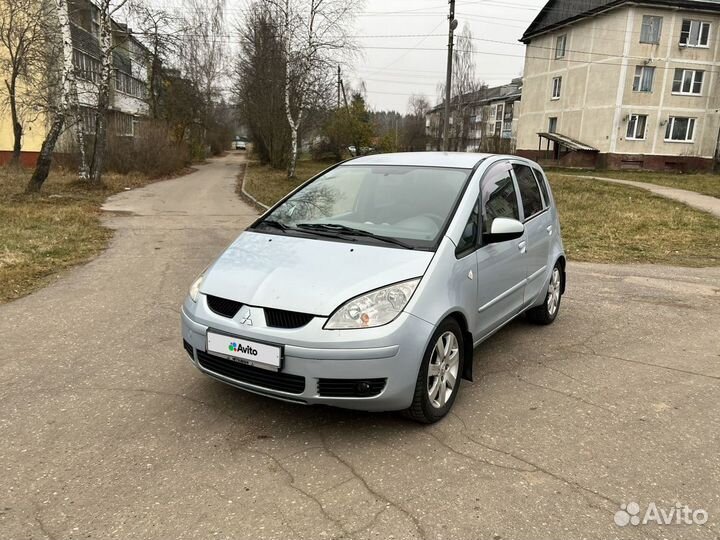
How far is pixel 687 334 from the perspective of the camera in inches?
213

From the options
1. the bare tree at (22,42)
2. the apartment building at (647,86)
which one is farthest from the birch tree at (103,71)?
the apartment building at (647,86)

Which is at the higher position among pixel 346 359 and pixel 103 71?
pixel 103 71

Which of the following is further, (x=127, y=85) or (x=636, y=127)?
(x=127, y=85)

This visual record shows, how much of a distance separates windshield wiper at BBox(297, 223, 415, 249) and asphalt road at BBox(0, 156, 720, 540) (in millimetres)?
1127

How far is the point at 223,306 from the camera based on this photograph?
3.34 m

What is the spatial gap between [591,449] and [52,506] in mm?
2849

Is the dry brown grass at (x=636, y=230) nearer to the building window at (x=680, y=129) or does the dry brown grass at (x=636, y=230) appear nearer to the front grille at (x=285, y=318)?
the front grille at (x=285, y=318)

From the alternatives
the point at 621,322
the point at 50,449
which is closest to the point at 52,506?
the point at 50,449

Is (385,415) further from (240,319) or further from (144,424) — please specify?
(144,424)

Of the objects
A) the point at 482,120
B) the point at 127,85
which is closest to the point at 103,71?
the point at 127,85

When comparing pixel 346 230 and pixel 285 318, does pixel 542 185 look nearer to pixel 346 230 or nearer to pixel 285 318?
pixel 346 230

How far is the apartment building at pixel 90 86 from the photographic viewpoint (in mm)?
19125

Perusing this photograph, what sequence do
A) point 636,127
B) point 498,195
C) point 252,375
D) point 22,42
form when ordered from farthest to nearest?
point 636,127 → point 22,42 → point 498,195 → point 252,375

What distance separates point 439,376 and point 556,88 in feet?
138
